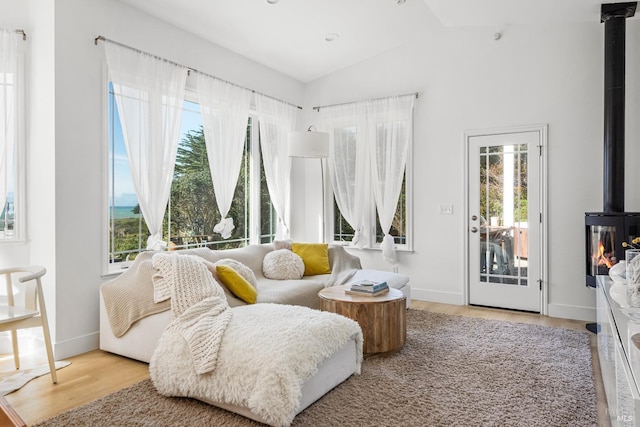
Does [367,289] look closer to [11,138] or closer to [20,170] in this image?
[20,170]

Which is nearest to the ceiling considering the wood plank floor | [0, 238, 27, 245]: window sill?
[0, 238, 27, 245]: window sill

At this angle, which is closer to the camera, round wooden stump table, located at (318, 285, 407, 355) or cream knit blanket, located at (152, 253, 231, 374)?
cream knit blanket, located at (152, 253, 231, 374)

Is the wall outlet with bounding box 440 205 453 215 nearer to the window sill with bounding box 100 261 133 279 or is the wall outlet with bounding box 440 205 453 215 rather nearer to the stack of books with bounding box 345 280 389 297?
the stack of books with bounding box 345 280 389 297

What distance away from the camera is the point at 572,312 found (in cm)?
438

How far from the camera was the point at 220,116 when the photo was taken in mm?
4586

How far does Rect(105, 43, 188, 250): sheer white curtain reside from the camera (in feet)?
11.9

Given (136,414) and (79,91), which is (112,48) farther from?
(136,414)

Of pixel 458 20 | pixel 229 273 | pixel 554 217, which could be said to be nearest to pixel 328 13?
pixel 458 20

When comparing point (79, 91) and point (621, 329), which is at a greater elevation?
point (79, 91)

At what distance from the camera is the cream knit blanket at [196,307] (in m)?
2.40

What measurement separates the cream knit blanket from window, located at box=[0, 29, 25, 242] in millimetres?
1335

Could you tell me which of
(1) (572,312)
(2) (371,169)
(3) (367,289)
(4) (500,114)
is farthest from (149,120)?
(1) (572,312)

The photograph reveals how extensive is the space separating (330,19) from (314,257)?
97.9 inches

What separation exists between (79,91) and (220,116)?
1.47m
